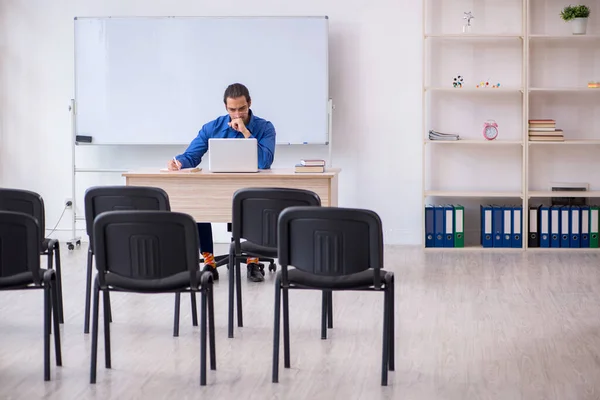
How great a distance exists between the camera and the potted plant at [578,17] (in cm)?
750

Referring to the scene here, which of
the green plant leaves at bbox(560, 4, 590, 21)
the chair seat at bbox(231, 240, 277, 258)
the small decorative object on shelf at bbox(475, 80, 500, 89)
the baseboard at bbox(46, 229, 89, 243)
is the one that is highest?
the green plant leaves at bbox(560, 4, 590, 21)

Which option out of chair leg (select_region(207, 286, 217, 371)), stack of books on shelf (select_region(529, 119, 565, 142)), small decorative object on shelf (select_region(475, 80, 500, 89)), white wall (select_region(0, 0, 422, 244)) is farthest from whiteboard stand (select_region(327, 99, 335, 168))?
chair leg (select_region(207, 286, 217, 371))

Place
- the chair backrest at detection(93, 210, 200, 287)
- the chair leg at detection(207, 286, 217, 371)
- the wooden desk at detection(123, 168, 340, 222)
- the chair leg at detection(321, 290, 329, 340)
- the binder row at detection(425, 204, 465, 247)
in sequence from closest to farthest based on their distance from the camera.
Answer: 1. the chair backrest at detection(93, 210, 200, 287)
2. the chair leg at detection(207, 286, 217, 371)
3. the chair leg at detection(321, 290, 329, 340)
4. the wooden desk at detection(123, 168, 340, 222)
5. the binder row at detection(425, 204, 465, 247)

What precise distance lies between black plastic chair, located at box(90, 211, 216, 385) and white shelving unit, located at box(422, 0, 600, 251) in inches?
169

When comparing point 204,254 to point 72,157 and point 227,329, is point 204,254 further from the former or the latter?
point 72,157

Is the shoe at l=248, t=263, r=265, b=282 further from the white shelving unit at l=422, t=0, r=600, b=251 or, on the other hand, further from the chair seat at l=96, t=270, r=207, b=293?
the chair seat at l=96, t=270, r=207, b=293

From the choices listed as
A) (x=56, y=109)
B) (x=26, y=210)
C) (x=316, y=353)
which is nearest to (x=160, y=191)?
(x=26, y=210)

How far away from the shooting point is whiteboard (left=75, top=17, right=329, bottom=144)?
7.73 metres

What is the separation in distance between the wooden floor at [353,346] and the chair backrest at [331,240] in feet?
1.66

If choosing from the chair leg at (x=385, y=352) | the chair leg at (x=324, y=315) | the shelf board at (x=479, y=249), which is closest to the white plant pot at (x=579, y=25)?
the shelf board at (x=479, y=249)

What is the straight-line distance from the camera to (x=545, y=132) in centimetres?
759

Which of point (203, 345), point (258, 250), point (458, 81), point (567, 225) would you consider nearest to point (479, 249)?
point (567, 225)

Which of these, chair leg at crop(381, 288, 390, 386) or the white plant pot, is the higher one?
the white plant pot

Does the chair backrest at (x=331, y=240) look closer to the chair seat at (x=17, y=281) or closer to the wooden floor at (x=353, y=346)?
the wooden floor at (x=353, y=346)
